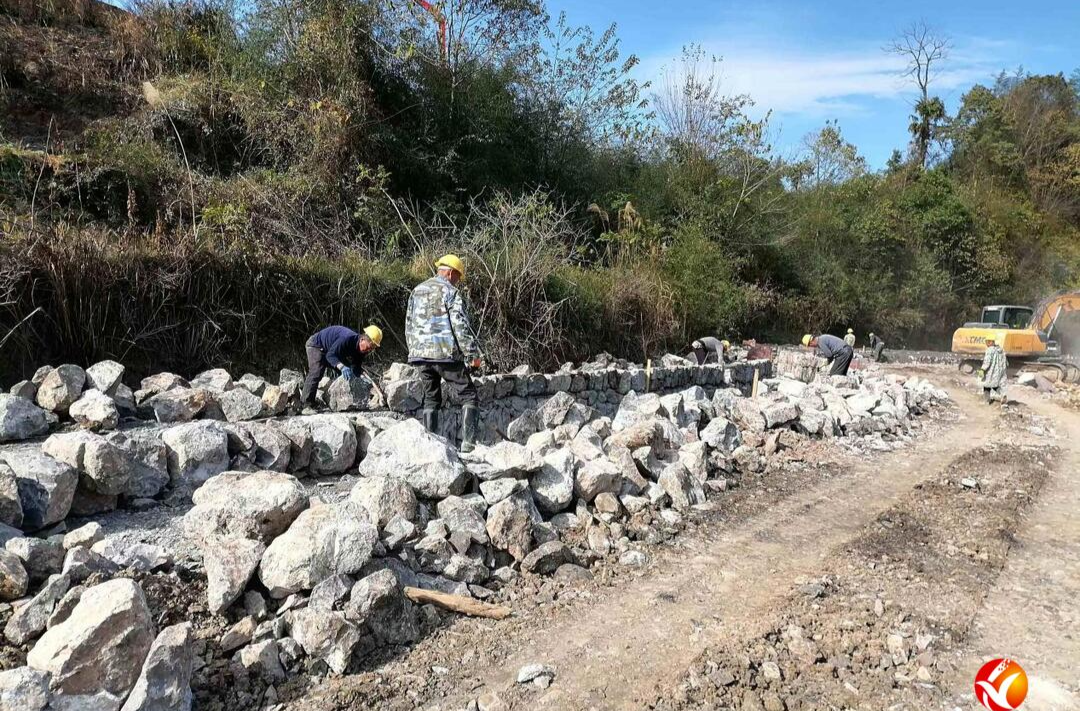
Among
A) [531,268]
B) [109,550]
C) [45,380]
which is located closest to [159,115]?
[531,268]

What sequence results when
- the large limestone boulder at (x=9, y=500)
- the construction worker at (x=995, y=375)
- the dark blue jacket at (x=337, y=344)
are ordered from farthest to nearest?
the construction worker at (x=995, y=375) < the dark blue jacket at (x=337, y=344) < the large limestone boulder at (x=9, y=500)

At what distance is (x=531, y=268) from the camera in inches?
368

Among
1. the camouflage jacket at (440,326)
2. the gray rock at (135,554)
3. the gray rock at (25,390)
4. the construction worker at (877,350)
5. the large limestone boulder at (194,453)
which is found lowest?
the construction worker at (877,350)

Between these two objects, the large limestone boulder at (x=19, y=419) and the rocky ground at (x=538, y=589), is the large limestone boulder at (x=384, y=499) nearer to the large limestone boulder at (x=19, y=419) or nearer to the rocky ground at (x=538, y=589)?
the rocky ground at (x=538, y=589)

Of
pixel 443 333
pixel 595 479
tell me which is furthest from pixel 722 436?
pixel 443 333

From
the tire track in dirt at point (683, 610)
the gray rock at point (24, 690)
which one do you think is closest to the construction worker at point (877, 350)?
the tire track in dirt at point (683, 610)

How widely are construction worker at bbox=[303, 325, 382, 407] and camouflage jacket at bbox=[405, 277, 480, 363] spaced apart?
2.64 ft

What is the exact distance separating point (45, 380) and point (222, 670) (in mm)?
3107

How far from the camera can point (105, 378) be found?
195 inches

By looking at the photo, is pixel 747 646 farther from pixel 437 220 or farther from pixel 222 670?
pixel 437 220

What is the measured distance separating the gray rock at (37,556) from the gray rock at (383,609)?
4.36 ft

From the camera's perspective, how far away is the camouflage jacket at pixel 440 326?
215 inches

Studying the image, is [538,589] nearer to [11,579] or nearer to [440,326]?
[440,326]

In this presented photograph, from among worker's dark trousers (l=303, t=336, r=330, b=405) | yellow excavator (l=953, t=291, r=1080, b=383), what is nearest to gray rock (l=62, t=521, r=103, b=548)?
worker's dark trousers (l=303, t=336, r=330, b=405)
